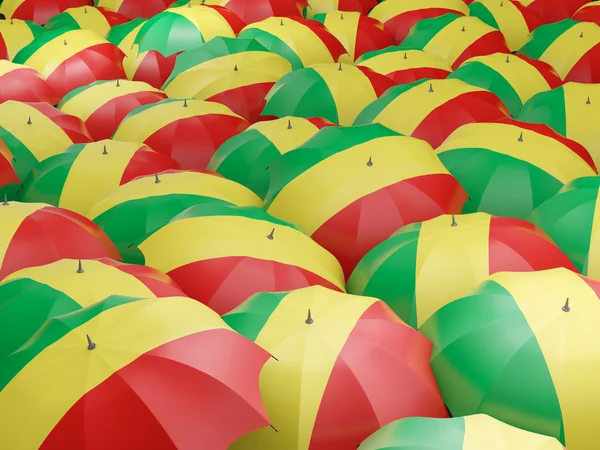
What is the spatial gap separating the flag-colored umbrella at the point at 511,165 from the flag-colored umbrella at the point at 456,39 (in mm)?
1936

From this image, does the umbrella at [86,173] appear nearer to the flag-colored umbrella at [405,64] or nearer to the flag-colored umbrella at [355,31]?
the flag-colored umbrella at [405,64]

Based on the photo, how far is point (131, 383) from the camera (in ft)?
8.92

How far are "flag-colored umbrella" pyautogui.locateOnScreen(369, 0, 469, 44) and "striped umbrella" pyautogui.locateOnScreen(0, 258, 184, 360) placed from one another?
175 inches

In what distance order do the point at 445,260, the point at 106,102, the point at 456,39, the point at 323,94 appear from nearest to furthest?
the point at 445,260 → the point at 323,94 → the point at 106,102 → the point at 456,39

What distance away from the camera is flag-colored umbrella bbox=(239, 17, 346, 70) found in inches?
261

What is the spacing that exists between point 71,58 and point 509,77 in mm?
2826

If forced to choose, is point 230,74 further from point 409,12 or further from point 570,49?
point 570,49

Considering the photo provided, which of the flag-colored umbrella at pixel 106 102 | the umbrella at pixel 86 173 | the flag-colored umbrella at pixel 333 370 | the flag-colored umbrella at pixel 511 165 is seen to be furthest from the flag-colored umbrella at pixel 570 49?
the flag-colored umbrella at pixel 333 370

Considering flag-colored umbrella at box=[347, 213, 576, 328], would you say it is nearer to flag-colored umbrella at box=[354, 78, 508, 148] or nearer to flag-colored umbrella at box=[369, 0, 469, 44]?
flag-colored umbrella at box=[354, 78, 508, 148]

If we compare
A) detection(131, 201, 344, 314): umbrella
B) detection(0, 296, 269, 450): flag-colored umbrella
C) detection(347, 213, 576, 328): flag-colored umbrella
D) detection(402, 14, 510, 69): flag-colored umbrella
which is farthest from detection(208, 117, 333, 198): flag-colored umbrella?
detection(0, 296, 269, 450): flag-colored umbrella

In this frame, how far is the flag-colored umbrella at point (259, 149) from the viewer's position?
498cm

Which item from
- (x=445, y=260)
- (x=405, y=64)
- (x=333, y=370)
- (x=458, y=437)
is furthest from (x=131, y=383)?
(x=405, y=64)

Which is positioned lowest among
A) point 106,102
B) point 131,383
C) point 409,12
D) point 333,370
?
point 333,370

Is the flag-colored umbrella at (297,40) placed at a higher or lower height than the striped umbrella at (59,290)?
higher
